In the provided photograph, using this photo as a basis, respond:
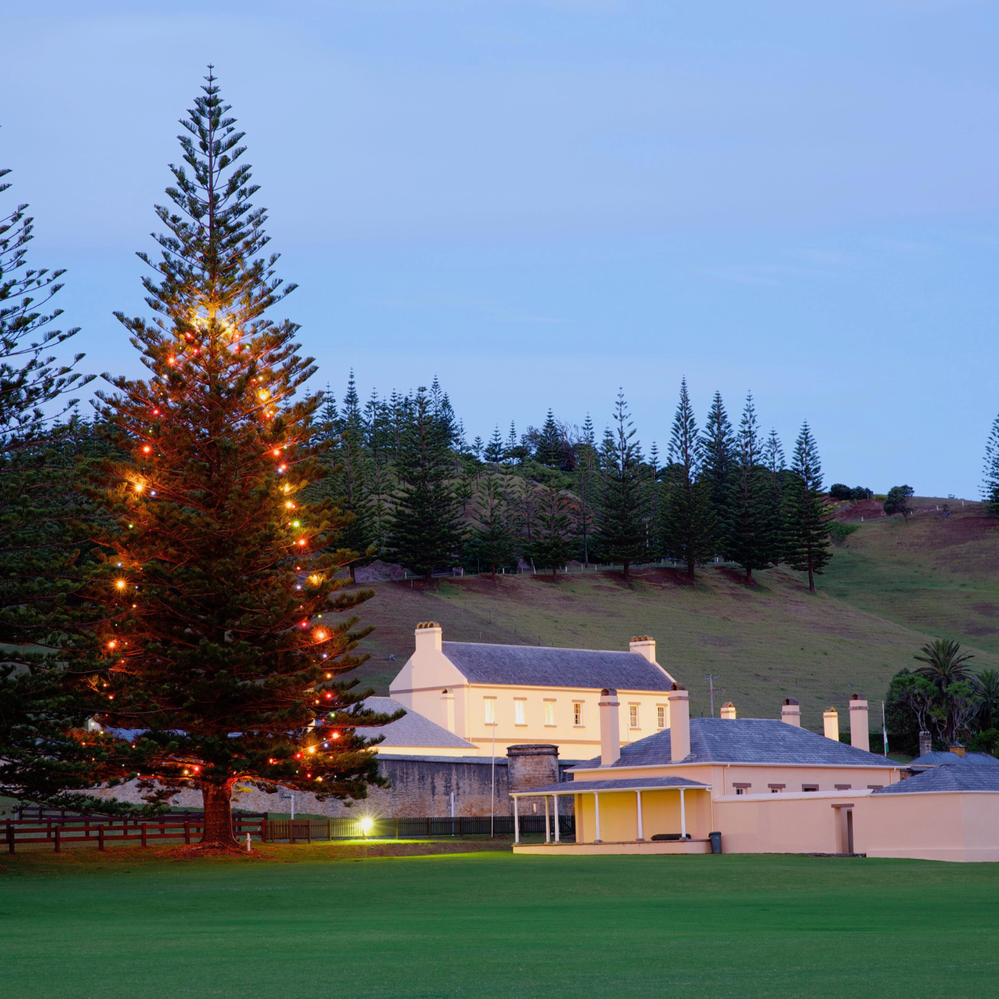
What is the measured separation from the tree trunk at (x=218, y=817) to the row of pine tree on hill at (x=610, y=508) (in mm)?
40502

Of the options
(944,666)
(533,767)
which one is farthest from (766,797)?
(944,666)

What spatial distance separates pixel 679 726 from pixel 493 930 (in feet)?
73.3

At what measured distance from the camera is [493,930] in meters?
14.5

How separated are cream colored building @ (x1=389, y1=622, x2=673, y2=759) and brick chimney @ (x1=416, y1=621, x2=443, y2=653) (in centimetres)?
4

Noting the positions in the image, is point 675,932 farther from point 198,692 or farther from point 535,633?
point 535,633

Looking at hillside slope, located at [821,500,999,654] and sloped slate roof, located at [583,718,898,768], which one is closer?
sloped slate roof, located at [583,718,898,768]

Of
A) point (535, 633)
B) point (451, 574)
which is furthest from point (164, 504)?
point (451, 574)

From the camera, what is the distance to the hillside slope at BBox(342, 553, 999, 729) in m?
65.2

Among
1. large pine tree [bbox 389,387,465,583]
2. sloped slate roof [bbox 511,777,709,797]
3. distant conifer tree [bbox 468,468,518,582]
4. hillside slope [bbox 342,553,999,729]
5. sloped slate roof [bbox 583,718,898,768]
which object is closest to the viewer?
sloped slate roof [bbox 511,777,709,797]

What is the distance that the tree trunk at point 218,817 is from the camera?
1185 inches

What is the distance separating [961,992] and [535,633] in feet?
200

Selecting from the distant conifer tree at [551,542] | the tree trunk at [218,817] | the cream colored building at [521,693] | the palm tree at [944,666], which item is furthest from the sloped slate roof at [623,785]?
the distant conifer tree at [551,542]

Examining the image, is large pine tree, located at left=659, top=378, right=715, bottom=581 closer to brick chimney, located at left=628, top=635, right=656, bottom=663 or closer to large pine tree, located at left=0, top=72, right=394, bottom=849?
brick chimney, located at left=628, top=635, right=656, bottom=663

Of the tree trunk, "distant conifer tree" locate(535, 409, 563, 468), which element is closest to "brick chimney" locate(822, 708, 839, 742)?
the tree trunk
